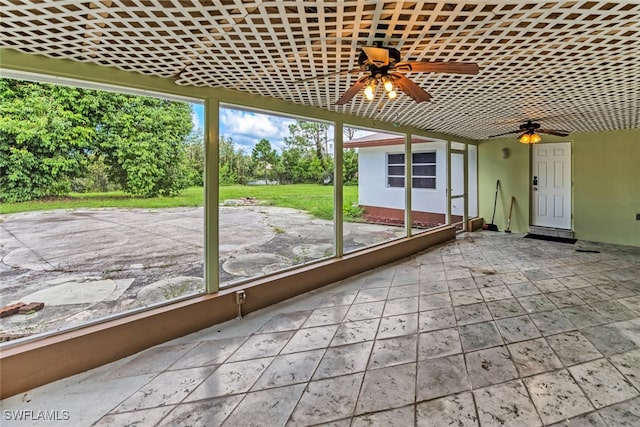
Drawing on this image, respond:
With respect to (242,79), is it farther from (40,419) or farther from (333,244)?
(40,419)

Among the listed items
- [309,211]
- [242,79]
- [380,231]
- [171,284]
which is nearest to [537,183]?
[380,231]

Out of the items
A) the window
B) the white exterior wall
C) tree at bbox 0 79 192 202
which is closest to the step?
the white exterior wall

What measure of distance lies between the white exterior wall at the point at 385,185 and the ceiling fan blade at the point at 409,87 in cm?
542

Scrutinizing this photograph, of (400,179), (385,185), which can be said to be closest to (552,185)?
(400,179)

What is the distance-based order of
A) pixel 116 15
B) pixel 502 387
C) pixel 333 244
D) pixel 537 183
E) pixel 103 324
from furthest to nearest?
1. pixel 537 183
2. pixel 333 244
3. pixel 103 324
4. pixel 502 387
5. pixel 116 15

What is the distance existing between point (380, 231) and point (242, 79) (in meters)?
4.51

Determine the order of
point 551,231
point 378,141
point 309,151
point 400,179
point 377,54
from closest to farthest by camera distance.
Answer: point 377,54 → point 309,151 → point 551,231 → point 378,141 → point 400,179

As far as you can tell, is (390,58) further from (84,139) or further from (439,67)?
(84,139)

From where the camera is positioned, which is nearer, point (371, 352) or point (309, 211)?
point (371, 352)

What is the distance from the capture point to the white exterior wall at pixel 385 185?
7.82 m

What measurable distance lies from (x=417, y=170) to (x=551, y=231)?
3234mm

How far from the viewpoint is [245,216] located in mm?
3951

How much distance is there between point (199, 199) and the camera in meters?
3.15

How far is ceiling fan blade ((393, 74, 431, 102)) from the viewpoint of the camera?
236 cm
